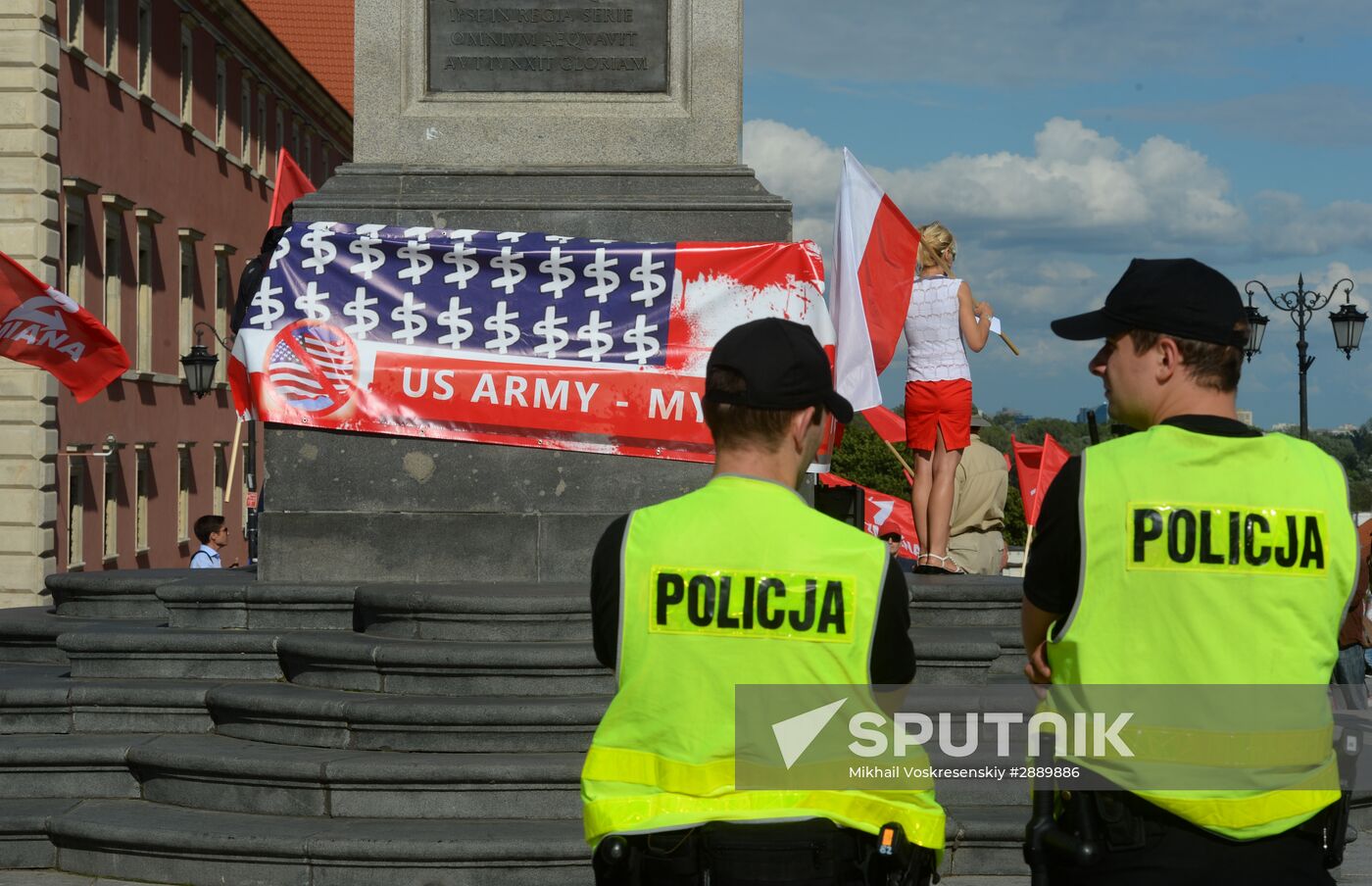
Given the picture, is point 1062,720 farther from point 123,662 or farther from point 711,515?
point 123,662

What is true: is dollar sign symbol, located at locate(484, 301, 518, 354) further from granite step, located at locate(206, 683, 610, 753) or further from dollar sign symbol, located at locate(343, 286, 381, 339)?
granite step, located at locate(206, 683, 610, 753)

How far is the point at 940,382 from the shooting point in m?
9.49

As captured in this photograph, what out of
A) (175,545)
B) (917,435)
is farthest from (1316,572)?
(175,545)

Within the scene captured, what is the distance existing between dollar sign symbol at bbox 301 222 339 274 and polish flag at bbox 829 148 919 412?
2419mm

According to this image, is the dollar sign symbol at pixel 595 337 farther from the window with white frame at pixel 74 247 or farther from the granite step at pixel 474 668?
the window with white frame at pixel 74 247

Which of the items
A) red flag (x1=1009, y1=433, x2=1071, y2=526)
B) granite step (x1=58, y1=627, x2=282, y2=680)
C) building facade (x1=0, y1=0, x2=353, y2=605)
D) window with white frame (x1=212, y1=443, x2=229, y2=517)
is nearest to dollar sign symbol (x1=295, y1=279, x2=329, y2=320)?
Result: granite step (x1=58, y1=627, x2=282, y2=680)

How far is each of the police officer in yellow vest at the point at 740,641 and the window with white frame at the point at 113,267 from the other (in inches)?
1121

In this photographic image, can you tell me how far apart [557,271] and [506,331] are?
368mm

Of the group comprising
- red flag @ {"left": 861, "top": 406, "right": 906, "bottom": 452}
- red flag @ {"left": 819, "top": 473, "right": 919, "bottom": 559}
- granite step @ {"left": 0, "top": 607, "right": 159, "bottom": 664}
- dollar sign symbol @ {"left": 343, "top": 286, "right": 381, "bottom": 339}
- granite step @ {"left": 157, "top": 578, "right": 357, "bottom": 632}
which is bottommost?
granite step @ {"left": 0, "top": 607, "right": 159, "bottom": 664}

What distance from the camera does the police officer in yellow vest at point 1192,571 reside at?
3211 mm

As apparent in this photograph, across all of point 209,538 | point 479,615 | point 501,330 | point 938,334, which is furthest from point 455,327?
point 209,538

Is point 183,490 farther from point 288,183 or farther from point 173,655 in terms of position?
point 173,655

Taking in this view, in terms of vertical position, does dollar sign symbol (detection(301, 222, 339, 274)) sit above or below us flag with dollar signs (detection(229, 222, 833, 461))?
above

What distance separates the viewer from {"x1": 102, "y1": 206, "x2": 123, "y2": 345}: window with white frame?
3055cm
